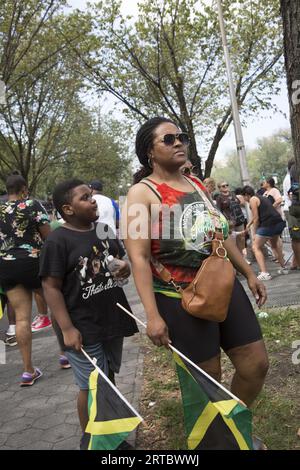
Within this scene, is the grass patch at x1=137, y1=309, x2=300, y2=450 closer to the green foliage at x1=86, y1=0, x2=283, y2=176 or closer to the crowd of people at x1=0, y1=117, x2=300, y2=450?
the crowd of people at x1=0, y1=117, x2=300, y2=450

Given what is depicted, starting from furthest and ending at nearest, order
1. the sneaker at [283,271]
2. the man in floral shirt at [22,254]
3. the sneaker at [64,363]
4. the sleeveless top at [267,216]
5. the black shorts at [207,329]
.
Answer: the sneaker at [283,271] < the sleeveless top at [267,216] < the sneaker at [64,363] < the man in floral shirt at [22,254] < the black shorts at [207,329]

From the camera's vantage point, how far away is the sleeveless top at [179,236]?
2395 mm

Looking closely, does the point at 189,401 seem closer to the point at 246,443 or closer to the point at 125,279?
the point at 246,443

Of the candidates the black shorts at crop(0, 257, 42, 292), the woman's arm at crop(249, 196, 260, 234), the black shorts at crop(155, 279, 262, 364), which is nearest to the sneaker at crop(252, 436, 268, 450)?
the black shorts at crop(155, 279, 262, 364)

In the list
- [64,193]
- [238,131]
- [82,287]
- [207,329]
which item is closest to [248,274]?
[207,329]

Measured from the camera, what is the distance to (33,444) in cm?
307

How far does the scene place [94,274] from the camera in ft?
9.32

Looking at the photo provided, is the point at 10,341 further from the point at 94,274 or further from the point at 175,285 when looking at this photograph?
the point at 175,285

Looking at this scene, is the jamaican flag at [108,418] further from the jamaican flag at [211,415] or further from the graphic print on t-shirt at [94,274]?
the graphic print on t-shirt at [94,274]

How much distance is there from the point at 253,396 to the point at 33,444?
1.50m

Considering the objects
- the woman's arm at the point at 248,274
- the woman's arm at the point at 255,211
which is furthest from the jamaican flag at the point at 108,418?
the woman's arm at the point at 255,211

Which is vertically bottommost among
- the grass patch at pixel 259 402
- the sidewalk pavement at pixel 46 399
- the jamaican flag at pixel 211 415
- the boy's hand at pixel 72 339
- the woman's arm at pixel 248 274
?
the grass patch at pixel 259 402

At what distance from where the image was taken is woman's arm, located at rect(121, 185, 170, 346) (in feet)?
7.48

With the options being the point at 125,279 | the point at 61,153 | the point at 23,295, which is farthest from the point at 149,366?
the point at 61,153
